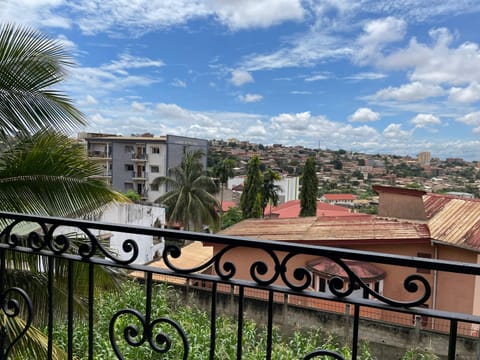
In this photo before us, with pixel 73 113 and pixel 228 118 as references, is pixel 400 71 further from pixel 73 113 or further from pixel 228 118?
pixel 73 113

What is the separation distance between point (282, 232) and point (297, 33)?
13.1 m

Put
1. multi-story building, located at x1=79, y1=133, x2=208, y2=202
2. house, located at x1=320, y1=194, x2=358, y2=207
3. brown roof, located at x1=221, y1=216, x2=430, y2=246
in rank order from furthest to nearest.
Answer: house, located at x1=320, y1=194, x2=358, y2=207 < multi-story building, located at x1=79, y1=133, x2=208, y2=202 < brown roof, located at x1=221, y1=216, x2=430, y2=246

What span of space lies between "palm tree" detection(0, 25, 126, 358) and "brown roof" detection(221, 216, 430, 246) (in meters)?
5.57

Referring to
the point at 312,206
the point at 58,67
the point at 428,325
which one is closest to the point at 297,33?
the point at 312,206

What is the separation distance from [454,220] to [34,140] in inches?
413

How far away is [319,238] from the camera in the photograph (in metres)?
10.2

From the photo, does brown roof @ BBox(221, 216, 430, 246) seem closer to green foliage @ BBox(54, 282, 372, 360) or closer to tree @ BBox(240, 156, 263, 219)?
green foliage @ BBox(54, 282, 372, 360)

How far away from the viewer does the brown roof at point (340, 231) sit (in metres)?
9.85

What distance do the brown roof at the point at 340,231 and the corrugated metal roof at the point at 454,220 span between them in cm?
41

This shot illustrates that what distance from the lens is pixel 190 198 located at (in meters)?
20.2

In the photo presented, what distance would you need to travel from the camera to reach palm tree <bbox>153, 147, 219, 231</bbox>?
2008cm

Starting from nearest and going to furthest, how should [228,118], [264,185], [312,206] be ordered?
[312,206]
[264,185]
[228,118]

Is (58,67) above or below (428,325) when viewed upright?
above

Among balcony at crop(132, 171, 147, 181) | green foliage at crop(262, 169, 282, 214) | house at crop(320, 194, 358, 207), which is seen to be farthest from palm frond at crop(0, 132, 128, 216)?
house at crop(320, 194, 358, 207)
